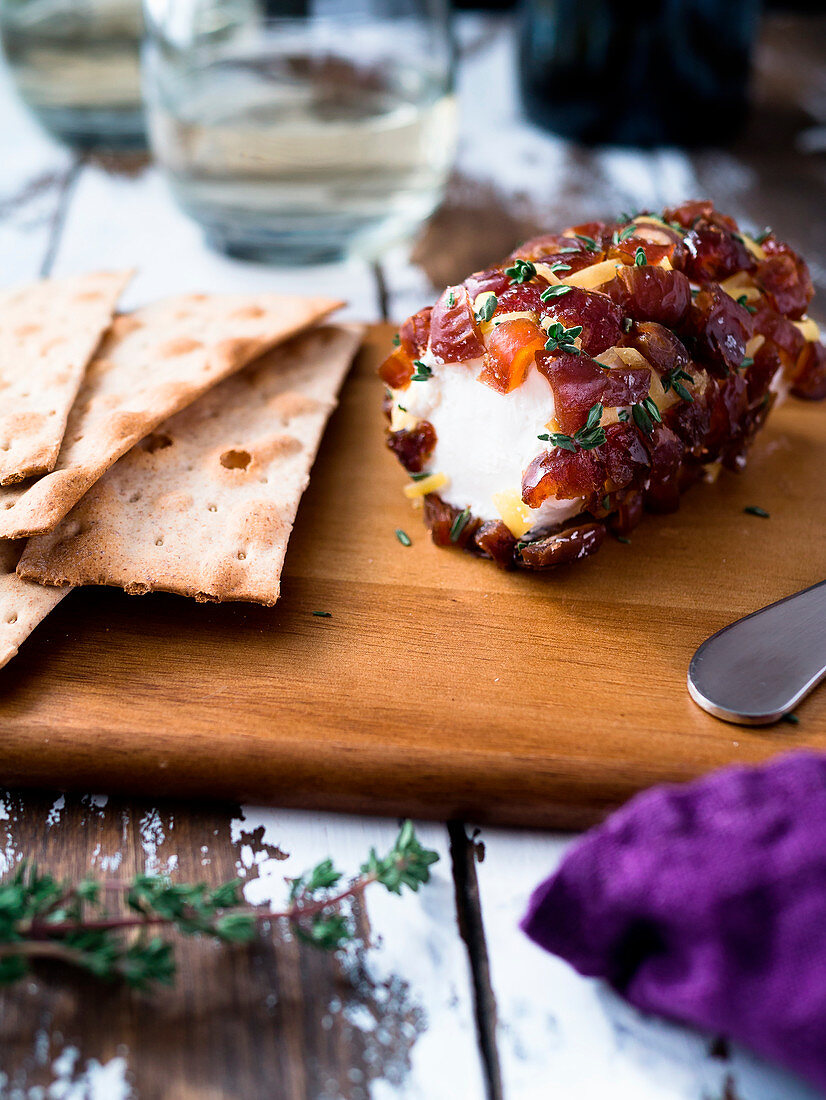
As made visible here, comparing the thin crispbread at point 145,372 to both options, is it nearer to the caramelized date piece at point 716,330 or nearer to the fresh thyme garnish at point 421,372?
the fresh thyme garnish at point 421,372

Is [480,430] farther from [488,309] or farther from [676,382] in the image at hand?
[676,382]

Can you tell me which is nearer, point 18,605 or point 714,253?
point 18,605

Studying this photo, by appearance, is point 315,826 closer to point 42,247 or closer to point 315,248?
point 315,248

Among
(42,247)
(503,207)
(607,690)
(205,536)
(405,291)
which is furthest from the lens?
(503,207)

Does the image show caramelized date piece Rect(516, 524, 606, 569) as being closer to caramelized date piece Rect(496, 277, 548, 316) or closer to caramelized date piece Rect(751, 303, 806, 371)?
caramelized date piece Rect(496, 277, 548, 316)

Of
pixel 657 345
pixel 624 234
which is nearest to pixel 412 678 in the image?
pixel 657 345

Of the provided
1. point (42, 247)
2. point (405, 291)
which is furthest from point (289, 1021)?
point (42, 247)
